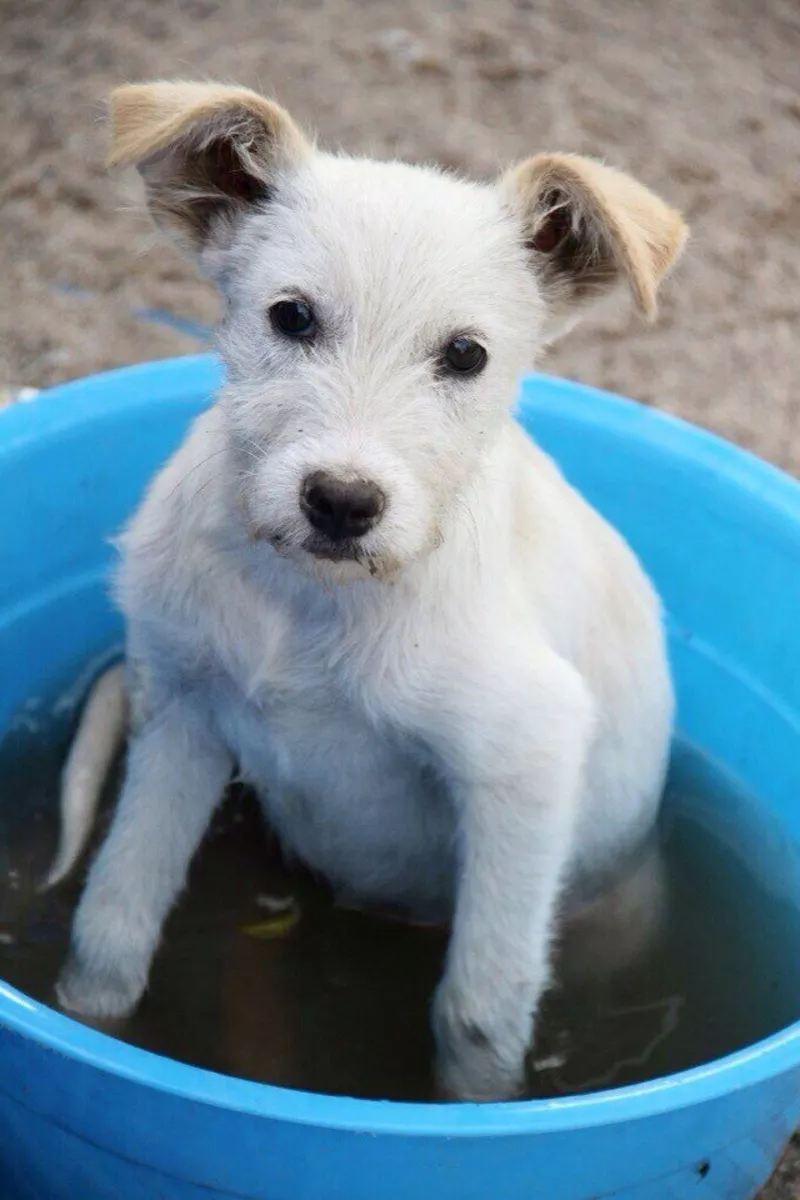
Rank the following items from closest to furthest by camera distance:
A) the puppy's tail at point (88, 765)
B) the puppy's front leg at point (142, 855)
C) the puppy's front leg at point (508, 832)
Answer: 1. the puppy's front leg at point (508, 832)
2. the puppy's front leg at point (142, 855)
3. the puppy's tail at point (88, 765)

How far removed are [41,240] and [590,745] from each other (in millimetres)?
3315

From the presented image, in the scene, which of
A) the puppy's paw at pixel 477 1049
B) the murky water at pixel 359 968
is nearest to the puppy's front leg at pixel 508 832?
the puppy's paw at pixel 477 1049

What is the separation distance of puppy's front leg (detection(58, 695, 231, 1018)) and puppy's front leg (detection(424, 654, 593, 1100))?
56 centimetres

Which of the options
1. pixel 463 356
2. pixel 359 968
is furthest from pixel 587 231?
pixel 359 968

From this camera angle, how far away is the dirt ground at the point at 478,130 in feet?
16.7

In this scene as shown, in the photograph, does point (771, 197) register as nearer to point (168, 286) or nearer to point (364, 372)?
point (168, 286)

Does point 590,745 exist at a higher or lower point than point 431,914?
higher

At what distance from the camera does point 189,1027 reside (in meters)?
3.02

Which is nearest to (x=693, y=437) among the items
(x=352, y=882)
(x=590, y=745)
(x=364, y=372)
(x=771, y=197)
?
(x=590, y=745)

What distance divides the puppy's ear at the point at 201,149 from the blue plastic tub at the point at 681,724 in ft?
3.26

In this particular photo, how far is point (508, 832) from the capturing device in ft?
8.22

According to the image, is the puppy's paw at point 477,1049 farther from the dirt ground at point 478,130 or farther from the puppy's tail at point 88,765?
the dirt ground at point 478,130

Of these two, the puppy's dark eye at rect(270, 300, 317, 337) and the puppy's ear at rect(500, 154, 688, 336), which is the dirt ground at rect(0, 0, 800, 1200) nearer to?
the puppy's ear at rect(500, 154, 688, 336)

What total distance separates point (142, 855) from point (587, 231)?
1.38 meters
